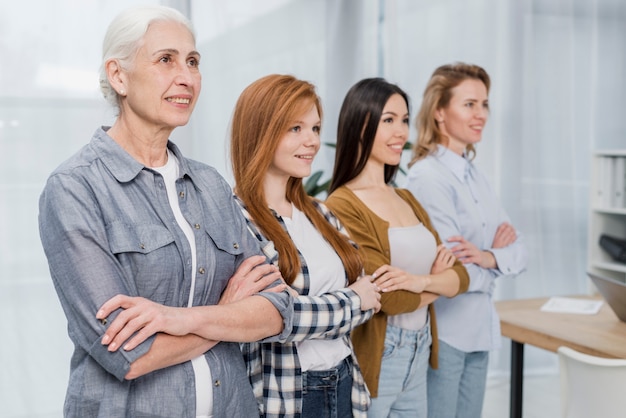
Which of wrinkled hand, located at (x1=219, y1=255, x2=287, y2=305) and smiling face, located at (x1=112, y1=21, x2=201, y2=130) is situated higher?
smiling face, located at (x1=112, y1=21, x2=201, y2=130)

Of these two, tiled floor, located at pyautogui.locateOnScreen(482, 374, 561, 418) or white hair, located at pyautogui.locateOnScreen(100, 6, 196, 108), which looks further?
tiled floor, located at pyautogui.locateOnScreen(482, 374, 561, 418)

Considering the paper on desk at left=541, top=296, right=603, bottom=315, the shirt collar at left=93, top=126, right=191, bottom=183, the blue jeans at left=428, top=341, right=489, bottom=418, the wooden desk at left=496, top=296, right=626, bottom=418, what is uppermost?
the shirt collar at left=93, top=126, right=191, bottom=183

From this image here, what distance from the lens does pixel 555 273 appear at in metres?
5.12

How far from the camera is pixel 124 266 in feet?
4.72

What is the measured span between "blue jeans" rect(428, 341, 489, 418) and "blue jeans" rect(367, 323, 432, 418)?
21 cm

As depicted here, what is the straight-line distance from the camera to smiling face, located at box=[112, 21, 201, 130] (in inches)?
60.7

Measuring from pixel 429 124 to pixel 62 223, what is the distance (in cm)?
178

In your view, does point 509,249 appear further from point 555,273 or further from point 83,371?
point 555,273

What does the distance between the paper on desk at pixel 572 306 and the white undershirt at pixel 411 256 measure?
103cm

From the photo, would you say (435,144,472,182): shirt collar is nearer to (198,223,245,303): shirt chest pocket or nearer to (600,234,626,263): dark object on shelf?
(198,223,245,303): shirt chest pocket

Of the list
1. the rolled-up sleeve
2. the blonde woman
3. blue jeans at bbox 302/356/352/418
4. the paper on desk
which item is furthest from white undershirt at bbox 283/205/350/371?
the paper on desk

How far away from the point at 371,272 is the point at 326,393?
460 millimetres

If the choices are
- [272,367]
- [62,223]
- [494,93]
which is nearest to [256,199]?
[272,367]

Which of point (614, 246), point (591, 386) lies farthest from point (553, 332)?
point (614, 246)
